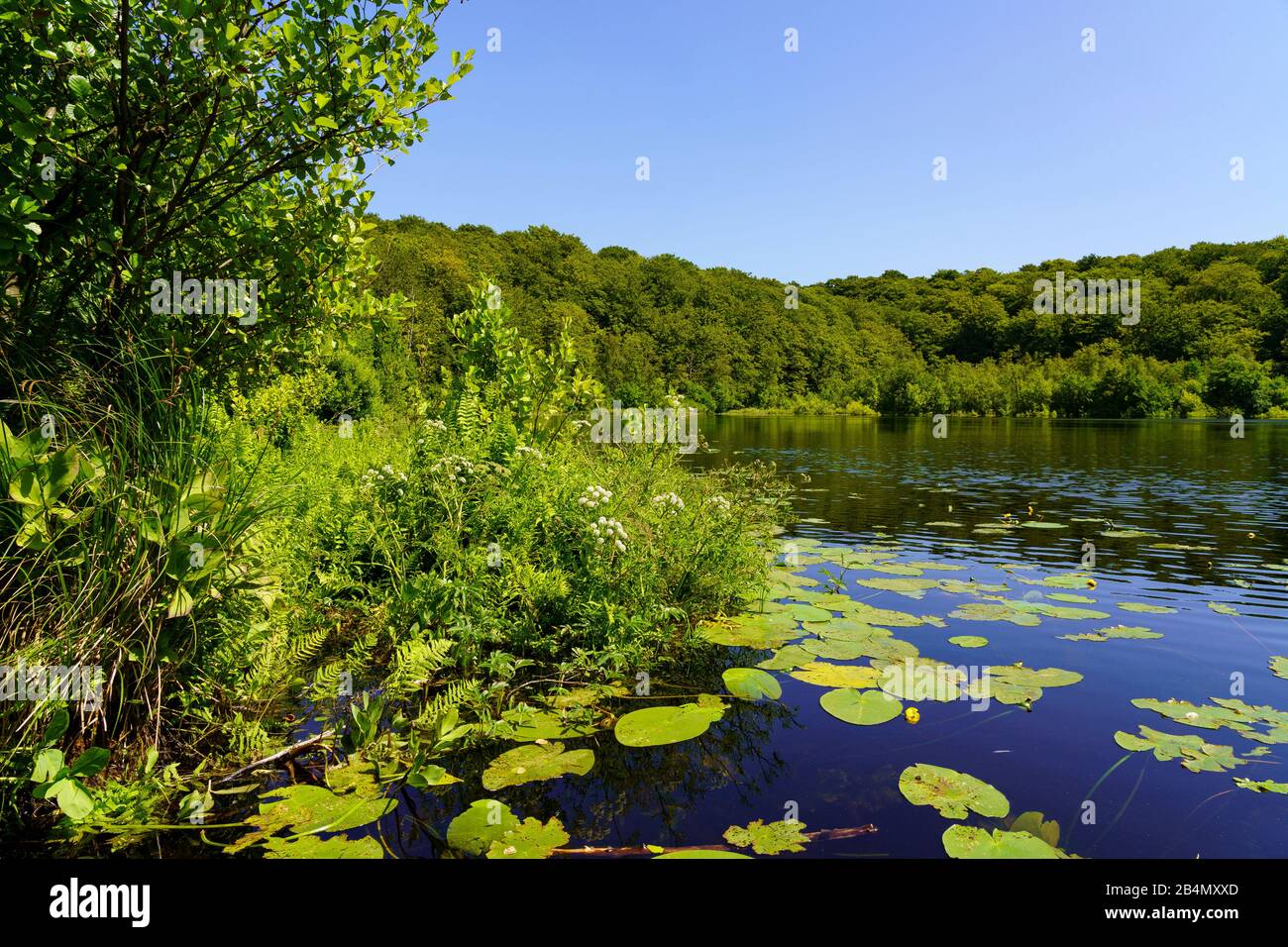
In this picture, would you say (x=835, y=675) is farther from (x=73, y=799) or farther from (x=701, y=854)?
(x=73, y=799)

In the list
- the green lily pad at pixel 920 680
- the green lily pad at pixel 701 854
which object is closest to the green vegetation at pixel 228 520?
the green lily pad at pixel 701 854

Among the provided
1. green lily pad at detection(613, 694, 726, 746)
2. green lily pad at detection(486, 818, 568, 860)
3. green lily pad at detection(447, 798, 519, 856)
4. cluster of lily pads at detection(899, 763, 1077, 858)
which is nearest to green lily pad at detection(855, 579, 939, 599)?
green lily pad at detection(613, 694, 726, 746)

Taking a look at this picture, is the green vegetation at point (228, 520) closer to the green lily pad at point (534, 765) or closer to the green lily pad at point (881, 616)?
the green lily pad at point (534, 765)

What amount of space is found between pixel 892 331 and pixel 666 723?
15384cm

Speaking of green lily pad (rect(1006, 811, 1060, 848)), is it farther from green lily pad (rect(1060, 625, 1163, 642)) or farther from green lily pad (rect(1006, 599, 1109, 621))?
green lily pad (rect(1006, 599, 1109, 621))

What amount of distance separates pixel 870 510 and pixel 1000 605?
9.12m

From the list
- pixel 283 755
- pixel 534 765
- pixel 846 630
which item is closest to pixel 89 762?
pixel 283 755

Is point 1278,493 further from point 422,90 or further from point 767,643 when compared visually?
point 422,90

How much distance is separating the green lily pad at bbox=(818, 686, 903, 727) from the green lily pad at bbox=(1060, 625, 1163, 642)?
3.26m

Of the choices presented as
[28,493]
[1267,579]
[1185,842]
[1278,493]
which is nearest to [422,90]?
[28,493]

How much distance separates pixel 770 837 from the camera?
366 centimetres

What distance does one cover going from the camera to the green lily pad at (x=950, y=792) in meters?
3.95

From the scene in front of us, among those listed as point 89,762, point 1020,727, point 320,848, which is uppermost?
point 89,762

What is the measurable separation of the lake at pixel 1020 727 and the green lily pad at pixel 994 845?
11cm
